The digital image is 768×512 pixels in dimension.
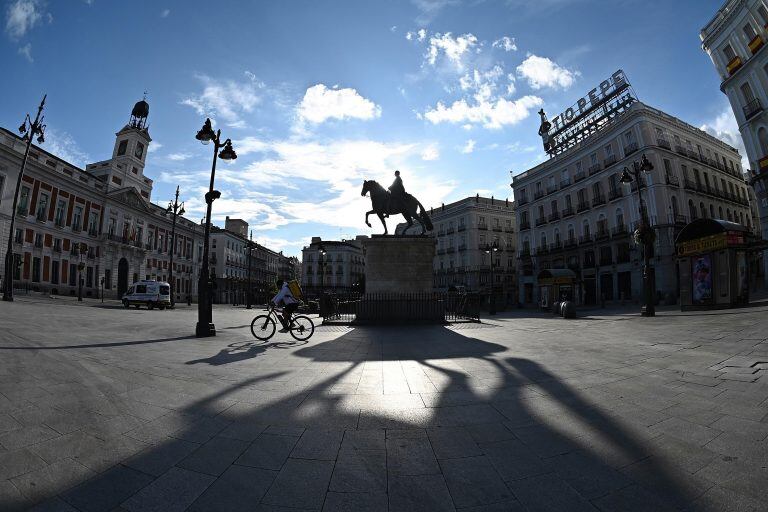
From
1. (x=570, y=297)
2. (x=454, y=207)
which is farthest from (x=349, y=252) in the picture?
(x=570, y=297)

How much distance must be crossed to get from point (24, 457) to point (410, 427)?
2.95 metres

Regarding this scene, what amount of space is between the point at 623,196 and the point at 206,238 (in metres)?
39.5

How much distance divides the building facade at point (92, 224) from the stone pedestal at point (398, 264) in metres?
31.8

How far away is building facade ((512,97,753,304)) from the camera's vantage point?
3281cm

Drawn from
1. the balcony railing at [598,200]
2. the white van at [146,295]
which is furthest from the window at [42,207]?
the balcony railing at [598,200]

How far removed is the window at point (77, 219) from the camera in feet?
130

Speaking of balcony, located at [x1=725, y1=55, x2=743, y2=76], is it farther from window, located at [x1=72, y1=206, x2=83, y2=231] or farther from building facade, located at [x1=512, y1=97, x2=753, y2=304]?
window, located at [x1=72, y1=206, x2=83, y2=231]

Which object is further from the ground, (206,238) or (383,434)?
(206,238)

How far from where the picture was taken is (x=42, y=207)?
35312mm

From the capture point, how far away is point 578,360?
604 cm

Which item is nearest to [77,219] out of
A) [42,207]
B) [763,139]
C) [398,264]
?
[42,207]

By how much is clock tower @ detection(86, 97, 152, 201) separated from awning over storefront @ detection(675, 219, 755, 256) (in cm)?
6024

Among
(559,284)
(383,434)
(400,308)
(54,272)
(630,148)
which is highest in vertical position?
(630,148)

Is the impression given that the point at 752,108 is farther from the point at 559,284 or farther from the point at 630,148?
the point at 559,284
